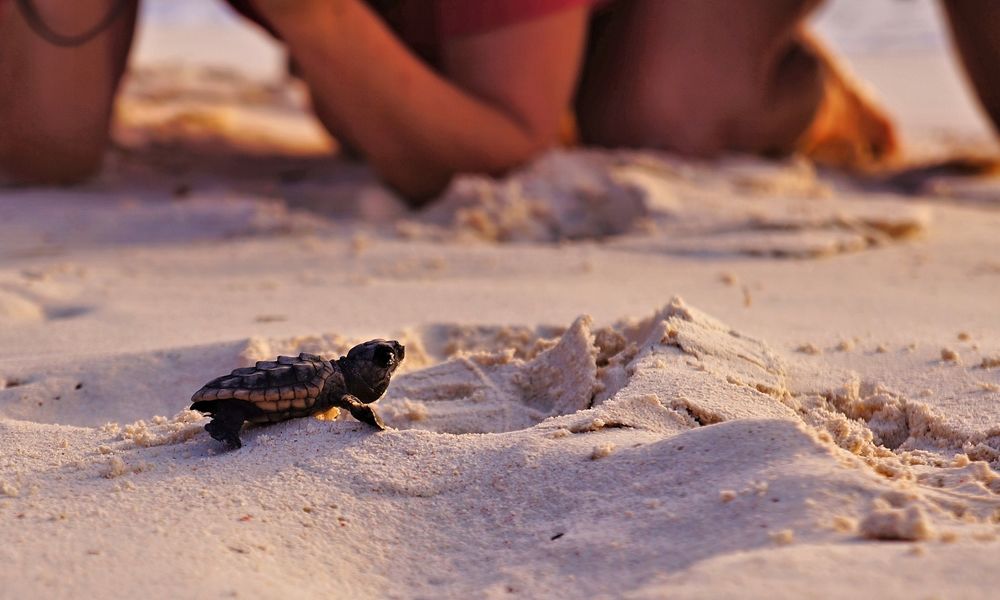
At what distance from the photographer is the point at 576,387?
4.28 ft

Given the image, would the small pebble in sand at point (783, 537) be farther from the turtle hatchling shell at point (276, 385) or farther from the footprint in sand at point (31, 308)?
the footprint in sand at point (31, 308)

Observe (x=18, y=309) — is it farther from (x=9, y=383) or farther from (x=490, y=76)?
(x=490, y=76)

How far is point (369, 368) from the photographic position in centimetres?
119

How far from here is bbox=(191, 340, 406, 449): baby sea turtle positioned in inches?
43.8

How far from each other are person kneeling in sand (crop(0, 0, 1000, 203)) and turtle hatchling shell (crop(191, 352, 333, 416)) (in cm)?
126

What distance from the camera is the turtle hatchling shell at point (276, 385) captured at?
110cm

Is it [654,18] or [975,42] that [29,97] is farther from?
[975,42]

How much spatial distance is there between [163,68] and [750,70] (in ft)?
14.4

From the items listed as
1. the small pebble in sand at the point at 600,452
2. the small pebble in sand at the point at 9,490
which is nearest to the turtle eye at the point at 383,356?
the small pebble in sand at the point at 600,452

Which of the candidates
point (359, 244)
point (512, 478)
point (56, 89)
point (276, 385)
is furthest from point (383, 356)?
point (56, 89)

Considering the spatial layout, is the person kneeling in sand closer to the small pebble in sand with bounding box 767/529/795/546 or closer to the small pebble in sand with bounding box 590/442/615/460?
the small pebble in sand with bounding box 590/442/615/460

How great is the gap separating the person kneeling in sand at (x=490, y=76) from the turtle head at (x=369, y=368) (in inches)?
48.6

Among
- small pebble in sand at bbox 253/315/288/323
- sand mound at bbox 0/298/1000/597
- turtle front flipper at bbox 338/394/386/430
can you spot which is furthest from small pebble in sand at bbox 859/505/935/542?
small pebble in sand at bbox 253/315/288/323

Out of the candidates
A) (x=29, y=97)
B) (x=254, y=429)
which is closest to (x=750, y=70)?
(x=29, y=97)
